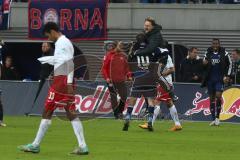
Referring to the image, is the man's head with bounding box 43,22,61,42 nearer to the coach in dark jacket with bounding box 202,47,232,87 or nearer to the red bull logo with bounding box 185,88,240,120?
the coach in dark jacket with bounding box 202,47,232,87

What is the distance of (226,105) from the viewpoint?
1012 inches

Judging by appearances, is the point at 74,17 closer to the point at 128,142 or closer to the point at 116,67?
the point at 116,67

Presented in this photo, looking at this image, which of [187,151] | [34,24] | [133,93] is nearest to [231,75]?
[133,93]

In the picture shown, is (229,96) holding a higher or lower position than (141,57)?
lower

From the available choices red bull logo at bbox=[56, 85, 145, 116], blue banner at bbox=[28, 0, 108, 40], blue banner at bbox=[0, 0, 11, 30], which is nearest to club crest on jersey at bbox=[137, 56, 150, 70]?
red bull logo at bbox=[56, 85, 145, 116]

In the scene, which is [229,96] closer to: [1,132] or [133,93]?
[133,93]

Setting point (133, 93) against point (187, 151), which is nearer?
point (187, 151)

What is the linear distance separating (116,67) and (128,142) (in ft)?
21.0

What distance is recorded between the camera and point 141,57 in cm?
2025

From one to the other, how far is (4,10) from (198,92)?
246 inches

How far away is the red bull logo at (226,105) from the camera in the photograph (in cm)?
2564

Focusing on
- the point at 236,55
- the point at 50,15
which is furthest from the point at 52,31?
the point at 50,15

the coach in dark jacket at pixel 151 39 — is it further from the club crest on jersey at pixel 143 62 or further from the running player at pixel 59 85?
the running player at pixel 59 85

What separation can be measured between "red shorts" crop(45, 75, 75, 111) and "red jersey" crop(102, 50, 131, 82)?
6.62m
